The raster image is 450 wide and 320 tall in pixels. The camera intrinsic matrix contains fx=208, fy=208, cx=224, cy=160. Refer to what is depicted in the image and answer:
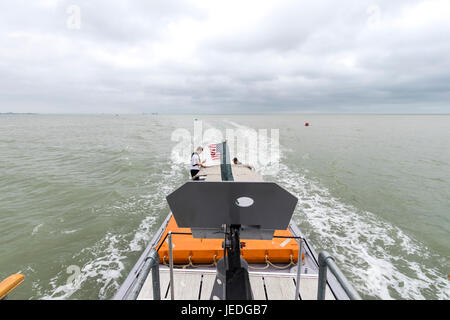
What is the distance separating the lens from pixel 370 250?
21.7 ft

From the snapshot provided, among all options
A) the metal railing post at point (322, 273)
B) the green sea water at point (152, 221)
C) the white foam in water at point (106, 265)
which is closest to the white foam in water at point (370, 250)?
the green sea water at point (152, 221)

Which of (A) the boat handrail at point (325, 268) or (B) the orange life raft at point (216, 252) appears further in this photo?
(B) the orange life raft at point (216, 252)

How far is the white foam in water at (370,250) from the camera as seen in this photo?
17.5 ft

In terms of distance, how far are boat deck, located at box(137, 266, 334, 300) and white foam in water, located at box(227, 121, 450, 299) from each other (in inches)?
Answer: 98.6

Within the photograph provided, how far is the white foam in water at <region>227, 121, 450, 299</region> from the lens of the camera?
532 cm

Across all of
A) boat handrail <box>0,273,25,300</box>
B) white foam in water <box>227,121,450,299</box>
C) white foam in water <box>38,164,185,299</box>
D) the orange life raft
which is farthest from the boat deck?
white foam in water <box>227,121,450,299</box>

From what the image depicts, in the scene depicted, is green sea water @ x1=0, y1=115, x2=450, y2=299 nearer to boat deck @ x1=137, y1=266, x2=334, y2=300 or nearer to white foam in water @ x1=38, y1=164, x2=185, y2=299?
white foam in water @ x1=38, y1=164, x2=185, y2=299

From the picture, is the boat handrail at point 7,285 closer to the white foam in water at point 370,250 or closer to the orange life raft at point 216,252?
the orange life raft at point 216,252

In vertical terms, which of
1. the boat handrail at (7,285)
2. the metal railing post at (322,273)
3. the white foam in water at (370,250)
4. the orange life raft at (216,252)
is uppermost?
the boat handrail at (7,285)

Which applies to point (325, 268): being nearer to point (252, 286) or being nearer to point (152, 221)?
point (252, 286)

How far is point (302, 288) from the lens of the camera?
12.5 feet

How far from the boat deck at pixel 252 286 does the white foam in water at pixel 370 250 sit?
2504 mm

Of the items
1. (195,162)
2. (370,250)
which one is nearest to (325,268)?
(370,250)
